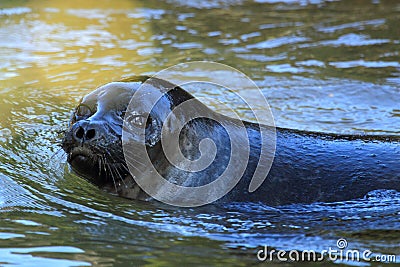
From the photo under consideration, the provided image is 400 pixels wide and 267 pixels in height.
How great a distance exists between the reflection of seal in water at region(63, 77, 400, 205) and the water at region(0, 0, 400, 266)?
0.29 feet

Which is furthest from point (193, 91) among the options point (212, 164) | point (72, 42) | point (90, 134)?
point (90, 134)

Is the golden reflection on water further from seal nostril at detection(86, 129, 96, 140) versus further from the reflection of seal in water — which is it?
seal nostril at detection(86, 129, 96, 140)

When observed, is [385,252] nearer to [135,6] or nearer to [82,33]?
[82,33]

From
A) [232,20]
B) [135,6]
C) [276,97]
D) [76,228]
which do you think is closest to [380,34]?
[232,20]

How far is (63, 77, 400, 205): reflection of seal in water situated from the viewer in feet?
15.2

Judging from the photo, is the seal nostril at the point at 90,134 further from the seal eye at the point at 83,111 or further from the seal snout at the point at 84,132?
the seal eye at the point at 83,111

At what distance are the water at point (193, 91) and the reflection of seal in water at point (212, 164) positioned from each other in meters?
0.09

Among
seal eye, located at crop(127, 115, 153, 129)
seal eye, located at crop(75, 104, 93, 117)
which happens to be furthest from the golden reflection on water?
seal eye, located at crop(127, 115, 153, 129)

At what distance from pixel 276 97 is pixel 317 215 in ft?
9.56

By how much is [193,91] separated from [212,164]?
9.03ft

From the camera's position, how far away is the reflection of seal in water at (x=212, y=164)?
182 inches

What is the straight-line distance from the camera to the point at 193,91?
7434 mm

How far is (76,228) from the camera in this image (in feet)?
14.0

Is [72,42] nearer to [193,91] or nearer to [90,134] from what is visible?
[193,91]
